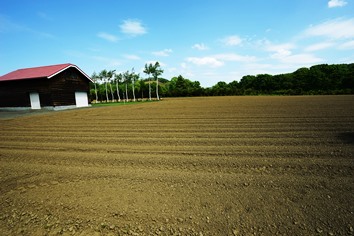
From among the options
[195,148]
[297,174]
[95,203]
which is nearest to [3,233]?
[95,203]

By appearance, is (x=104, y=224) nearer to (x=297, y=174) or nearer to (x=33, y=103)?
(x=297, y=174)

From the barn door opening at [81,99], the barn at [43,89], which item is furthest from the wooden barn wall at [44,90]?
the barn door opening at [81,99]

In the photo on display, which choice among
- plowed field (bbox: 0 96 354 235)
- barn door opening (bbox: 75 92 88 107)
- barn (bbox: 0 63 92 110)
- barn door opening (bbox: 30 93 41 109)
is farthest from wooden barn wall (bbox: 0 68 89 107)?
plowed field (bbox: 0 96 354 235)

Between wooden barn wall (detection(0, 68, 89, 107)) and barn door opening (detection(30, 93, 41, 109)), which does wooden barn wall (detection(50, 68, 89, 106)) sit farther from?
barn door opening (detection(30, 93, 41, 109))

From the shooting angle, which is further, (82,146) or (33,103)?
(33,103)

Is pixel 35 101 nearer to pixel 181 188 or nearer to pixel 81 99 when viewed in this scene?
pixel 81 99

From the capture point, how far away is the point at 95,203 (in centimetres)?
296

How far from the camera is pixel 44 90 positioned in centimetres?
2070

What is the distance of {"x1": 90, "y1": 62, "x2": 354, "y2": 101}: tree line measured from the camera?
50219mm

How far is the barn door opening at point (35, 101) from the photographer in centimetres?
2105

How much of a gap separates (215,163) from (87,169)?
2.95 metres

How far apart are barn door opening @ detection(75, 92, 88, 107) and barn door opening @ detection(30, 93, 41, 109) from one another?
414 cm

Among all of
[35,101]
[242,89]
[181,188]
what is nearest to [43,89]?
[35,101]

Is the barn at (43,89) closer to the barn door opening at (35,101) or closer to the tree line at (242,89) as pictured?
the barn door opening at (35,101)
